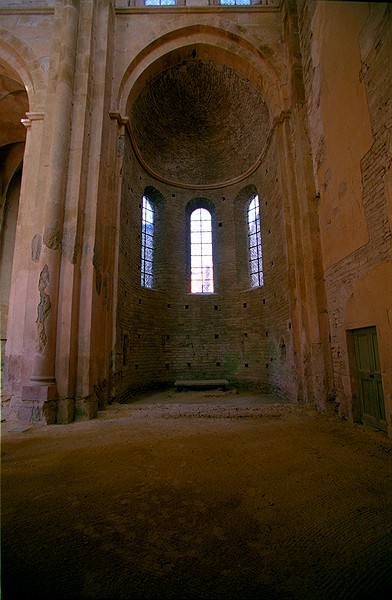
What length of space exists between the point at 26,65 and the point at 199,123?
6115mm

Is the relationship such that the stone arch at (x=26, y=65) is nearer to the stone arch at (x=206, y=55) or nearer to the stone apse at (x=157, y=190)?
the stone apse at (x=157, y=190)

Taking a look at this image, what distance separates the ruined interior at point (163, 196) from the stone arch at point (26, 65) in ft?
0.11

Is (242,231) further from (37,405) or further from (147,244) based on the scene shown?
(37,405)

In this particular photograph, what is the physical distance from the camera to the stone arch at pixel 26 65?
6562 millimetres

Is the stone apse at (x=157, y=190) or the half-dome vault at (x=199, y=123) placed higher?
the half-dome vault at (x=199, y=123)

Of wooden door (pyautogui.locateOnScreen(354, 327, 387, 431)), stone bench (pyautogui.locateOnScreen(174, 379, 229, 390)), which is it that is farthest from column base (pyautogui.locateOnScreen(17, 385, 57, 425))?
wooden door (pyautogui.locateOnScreen(354, 327, 387, 431))

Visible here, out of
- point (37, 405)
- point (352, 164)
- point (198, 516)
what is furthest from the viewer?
point (37, 405)

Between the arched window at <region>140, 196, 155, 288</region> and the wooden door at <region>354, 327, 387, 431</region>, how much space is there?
7.48 m

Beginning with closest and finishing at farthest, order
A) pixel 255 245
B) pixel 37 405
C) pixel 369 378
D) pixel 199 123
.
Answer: pixel 369 378
pixel 37 405
pixel 255 245
pixel 199 123

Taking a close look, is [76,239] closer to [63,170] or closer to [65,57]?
[63,170]

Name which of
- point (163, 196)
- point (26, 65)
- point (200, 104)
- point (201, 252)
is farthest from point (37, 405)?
point (200, 104)

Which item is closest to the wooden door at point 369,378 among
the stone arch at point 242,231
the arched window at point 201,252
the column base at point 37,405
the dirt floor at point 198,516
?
the dirt floor at point 198,516

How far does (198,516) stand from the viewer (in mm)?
2070

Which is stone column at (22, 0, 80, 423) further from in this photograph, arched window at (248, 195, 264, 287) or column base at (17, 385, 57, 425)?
arched window at (248, 195, 264, 287)
